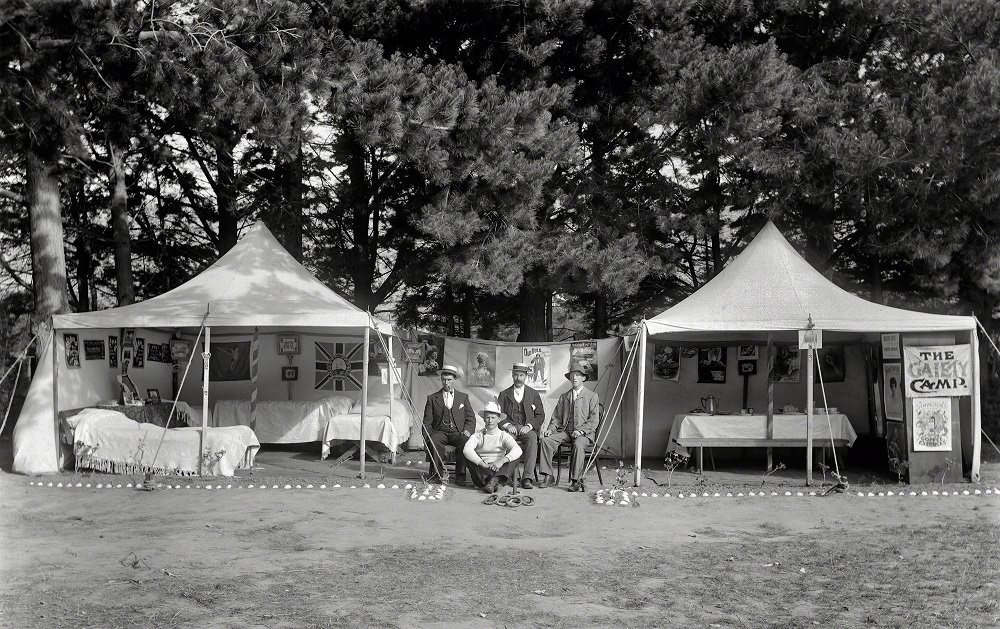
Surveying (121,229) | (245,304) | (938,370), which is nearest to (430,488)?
(245,304)

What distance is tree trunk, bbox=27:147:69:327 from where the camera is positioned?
454 inches

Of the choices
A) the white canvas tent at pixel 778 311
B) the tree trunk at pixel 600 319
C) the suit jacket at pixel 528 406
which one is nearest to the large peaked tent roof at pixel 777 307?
the white canvas tent at pixel 778 311

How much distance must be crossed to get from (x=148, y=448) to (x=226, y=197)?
6691 mm

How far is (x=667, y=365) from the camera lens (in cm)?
1226

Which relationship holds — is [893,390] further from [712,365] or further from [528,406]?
[528,406]

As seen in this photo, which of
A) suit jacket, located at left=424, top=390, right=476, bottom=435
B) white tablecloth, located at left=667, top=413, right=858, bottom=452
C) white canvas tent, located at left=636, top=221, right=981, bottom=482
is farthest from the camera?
white tablecloth, located at left=667, top=413, right=858, bottom=452

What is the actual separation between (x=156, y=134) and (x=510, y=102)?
6.27 meters

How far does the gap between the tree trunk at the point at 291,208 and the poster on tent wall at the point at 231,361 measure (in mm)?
1932

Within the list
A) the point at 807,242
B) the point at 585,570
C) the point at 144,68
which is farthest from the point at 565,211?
the point at 585,570

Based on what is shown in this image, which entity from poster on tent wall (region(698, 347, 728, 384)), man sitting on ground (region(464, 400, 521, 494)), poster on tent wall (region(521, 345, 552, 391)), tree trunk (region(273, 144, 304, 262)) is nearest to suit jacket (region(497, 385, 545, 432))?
man sitting on ground (region(464, 400, 521, 494))

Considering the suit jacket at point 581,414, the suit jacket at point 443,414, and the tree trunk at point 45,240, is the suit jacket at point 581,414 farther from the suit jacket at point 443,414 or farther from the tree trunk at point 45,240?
the tree trunk at point 45,240

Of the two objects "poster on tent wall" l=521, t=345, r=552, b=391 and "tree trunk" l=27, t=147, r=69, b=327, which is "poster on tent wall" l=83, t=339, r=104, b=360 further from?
"poster on tent wall" l=521, t=345, r=552, b=391

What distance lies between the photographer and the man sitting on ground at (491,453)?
9.05 metres

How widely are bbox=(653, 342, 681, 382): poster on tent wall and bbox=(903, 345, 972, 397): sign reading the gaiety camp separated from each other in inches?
122
